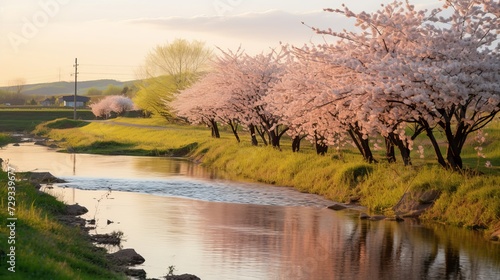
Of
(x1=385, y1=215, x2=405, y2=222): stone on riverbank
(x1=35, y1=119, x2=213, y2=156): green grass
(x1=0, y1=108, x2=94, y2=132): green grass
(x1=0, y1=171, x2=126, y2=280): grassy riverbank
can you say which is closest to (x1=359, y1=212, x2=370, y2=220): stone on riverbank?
(x1=385, y1=215, x2=405, y2=222): stone on riverbank

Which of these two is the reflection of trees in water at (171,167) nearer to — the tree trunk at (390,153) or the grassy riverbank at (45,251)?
the tree trunk at (390,153)

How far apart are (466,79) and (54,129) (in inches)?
3516

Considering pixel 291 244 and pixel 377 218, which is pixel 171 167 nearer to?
pixel 377 218

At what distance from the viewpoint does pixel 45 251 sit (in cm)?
1574

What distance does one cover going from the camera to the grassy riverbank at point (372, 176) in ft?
85.5

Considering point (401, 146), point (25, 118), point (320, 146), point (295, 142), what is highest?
point (25, 118)

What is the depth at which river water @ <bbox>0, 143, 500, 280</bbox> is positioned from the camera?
1955 centimetres

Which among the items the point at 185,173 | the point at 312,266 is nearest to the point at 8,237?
the point at 312,266

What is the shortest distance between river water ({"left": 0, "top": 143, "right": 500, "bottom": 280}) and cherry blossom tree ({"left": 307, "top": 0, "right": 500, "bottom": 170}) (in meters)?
4.06

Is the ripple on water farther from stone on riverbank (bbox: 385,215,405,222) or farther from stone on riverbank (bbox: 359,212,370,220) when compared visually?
stone on riverbank (bbox: 385,215,405,222)

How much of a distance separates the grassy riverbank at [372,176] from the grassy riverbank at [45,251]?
12597 millimetres

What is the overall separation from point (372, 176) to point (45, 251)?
774 inches

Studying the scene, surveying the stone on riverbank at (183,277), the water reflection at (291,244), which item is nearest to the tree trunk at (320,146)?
the water reflection at (291,244)

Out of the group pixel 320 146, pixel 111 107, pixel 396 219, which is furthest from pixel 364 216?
pixel 111 107
